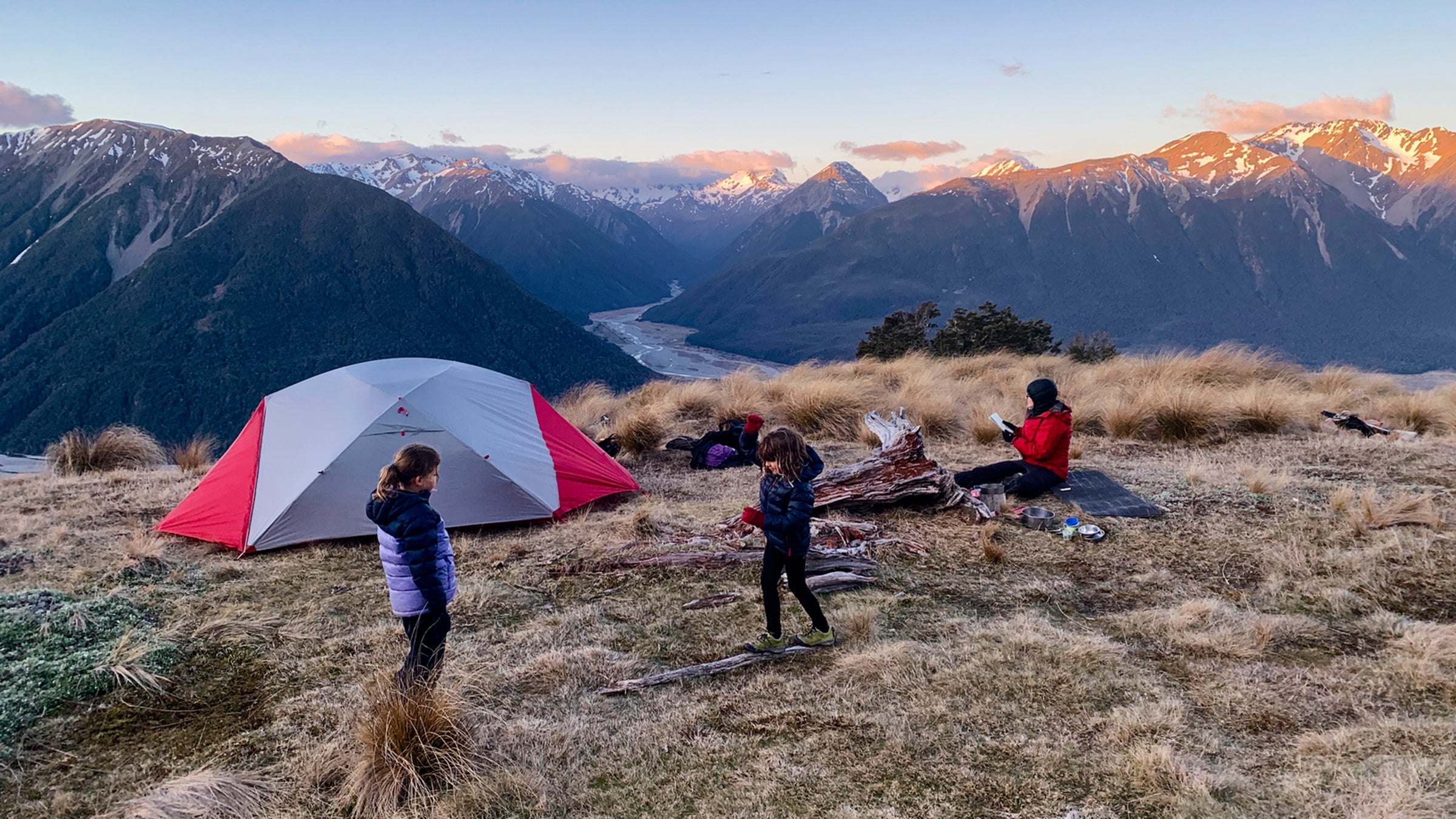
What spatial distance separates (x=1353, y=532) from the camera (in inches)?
233

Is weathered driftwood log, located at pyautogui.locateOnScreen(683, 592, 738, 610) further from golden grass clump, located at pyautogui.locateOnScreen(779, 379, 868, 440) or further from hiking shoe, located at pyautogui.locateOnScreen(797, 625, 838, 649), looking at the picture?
golden grass clump, located at pyautogui.locateOnScreen(779, 379, 868, 440)

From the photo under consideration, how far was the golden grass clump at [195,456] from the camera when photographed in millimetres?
10406

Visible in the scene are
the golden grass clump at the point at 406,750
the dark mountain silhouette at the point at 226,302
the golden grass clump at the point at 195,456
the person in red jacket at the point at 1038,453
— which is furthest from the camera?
the dark mountain silhouette at the point at 226,302

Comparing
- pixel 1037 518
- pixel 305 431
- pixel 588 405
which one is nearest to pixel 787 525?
pixel 1037 518

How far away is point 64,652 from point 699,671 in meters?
3.70

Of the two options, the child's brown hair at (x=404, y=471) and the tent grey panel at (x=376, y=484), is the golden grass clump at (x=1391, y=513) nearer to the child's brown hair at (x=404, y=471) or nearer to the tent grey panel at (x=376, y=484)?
the child's brown hair at (x=404, y=471)

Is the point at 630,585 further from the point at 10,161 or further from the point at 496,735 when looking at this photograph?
the point at 10,161

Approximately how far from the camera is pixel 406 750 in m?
3.02

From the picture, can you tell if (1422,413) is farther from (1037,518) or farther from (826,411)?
(826,411)

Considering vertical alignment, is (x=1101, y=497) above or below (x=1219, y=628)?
above

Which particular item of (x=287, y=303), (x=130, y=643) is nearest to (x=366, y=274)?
(x=287, y=303)

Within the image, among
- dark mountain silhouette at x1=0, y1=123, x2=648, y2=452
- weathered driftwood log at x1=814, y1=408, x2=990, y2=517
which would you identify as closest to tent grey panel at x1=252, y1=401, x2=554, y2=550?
weathered driftwood log at x1=814, y1=408, x2=990, y2=517

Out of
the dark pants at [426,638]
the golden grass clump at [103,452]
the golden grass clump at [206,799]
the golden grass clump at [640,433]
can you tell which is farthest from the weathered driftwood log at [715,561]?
the golden grass clump at [103,452]

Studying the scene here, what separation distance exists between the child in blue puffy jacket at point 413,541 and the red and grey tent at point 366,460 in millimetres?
3672
